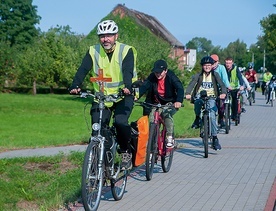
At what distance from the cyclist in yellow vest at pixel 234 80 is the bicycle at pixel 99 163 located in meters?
9.87

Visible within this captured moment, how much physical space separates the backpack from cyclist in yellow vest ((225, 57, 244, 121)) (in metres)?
8.91

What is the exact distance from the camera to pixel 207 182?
377 inches

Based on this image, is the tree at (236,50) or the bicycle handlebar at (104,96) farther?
the tree at (236,50)

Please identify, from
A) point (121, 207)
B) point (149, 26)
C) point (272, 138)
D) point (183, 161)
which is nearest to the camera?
point (121, 207)

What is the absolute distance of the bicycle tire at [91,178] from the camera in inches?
274

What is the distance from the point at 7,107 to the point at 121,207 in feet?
111

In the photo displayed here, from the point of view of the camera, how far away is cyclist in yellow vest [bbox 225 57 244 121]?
17.9m

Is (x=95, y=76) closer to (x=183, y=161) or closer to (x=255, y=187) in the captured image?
(x=255, y=187)

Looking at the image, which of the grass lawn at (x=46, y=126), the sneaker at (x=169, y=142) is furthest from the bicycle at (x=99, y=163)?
the grass lawn at (x=46, y=126)

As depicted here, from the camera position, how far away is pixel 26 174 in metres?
10.9

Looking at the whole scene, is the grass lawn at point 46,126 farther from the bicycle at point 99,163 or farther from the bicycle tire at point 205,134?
the bicycle at point 99,163

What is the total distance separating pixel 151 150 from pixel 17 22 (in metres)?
93.6

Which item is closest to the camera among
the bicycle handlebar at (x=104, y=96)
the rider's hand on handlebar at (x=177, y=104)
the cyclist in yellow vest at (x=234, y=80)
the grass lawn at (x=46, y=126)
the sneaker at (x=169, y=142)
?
the bicycle handlebar at (x=104, y=96)

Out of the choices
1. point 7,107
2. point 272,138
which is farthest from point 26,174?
point 7,107
